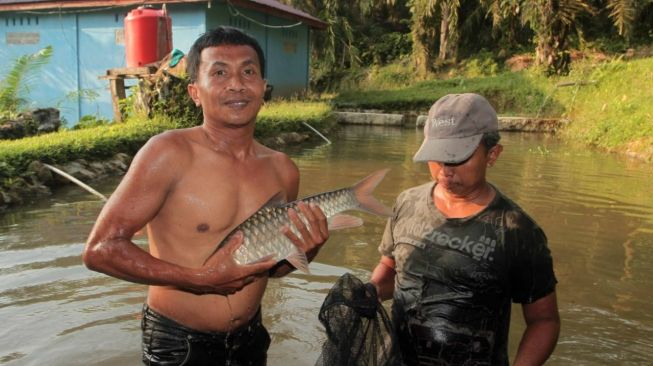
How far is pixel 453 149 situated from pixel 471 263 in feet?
1.54

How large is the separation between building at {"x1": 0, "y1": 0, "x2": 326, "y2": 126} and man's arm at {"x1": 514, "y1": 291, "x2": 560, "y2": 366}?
14.9m

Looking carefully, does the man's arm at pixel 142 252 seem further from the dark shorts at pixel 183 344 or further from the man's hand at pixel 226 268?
the dark shorts at pixel 183 344

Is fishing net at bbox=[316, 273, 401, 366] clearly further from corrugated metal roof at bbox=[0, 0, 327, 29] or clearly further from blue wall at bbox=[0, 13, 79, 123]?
blue wall at bbox=[0, 13, 79, 123]

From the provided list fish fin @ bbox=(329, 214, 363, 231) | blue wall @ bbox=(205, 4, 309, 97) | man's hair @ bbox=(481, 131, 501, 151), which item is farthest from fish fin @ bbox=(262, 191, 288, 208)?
blue wall @ bbox=(205, 4, 309, 97)

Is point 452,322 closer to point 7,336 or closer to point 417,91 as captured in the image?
point 7,336

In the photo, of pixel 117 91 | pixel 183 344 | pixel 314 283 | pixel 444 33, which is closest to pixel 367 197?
pixel 183 344

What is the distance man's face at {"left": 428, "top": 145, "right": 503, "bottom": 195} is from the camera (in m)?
2.41

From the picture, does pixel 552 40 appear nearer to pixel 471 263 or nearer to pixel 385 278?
pixel 385 278

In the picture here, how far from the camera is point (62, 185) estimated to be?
9.73 m

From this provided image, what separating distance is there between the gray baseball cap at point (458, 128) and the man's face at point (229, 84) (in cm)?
77

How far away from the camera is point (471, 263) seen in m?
2.38

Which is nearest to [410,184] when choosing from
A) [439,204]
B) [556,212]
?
[556,212]

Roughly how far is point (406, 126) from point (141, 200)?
2105cm

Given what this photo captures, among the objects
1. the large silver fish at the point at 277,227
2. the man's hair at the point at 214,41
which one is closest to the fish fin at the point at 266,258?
the large silver fish at the point at 277,227
